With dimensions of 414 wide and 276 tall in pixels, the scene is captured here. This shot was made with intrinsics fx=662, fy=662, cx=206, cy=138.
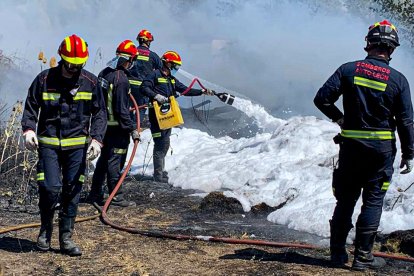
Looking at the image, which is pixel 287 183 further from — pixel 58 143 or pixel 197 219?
pixel 58 143

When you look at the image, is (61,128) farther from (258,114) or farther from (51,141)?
(258,114)

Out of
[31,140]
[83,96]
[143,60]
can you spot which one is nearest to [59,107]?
[83,96]

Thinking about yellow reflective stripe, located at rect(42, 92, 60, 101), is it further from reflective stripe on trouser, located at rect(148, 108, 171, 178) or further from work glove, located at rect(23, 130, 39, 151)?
reflective stripe on trouser, located at rect(148, 108, 171, 178)

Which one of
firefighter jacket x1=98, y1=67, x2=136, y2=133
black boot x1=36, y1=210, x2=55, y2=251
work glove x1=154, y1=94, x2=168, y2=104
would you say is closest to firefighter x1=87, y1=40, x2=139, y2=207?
firefighter jacket x1=98, y1=67, x2=136, y2=133

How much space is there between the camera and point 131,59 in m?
7.93

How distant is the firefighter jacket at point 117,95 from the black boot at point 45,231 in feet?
7.44

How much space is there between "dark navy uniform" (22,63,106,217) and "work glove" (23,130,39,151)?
6 cm

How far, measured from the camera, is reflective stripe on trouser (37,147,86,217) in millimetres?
5441

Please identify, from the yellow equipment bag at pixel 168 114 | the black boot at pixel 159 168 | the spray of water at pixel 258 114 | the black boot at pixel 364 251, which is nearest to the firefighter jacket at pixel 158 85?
the yellow equipment bag at pixel 168 114

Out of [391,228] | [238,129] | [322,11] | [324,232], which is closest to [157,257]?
[324,232]

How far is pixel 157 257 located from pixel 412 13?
55.3 feet

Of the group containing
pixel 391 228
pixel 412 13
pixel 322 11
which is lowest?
pixel 391 228

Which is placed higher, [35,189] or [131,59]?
[131,59]

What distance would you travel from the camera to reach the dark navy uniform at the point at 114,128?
302 inches
